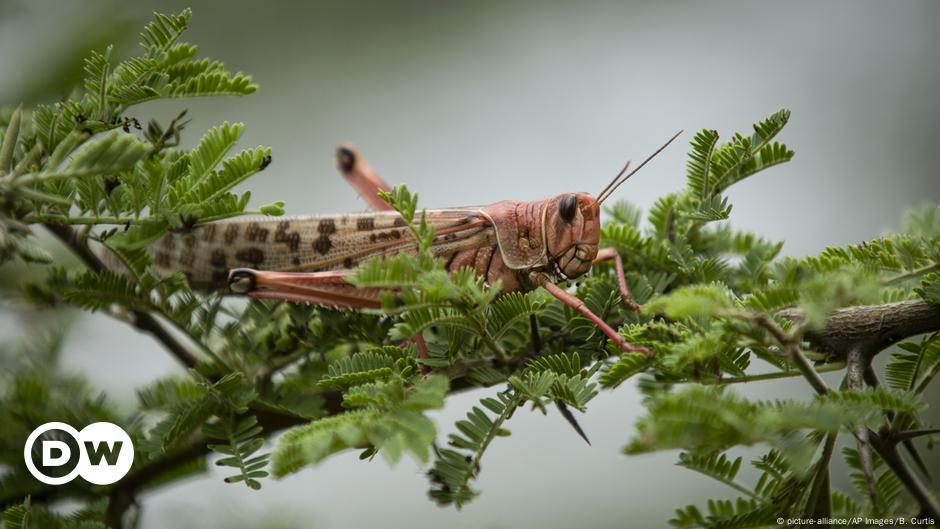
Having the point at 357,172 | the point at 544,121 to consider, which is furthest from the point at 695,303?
the point at 544,121

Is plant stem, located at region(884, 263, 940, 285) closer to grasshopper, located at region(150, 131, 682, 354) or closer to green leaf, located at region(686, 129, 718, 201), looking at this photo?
green leaf, located at region(686, 129, 718, 201)

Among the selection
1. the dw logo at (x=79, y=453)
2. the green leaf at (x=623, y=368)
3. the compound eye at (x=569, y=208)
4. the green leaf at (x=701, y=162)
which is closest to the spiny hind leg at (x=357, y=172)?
the compound eye at (x=569, y=208)

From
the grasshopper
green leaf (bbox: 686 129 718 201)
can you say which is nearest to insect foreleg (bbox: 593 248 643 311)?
the grasshopper

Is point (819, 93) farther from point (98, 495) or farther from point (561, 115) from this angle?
point (98, 495)

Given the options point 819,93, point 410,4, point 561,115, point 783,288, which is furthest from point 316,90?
point 783,288

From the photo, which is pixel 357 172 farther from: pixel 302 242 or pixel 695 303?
pixel 695 303

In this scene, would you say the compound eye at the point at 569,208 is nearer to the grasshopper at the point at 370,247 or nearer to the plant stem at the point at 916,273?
the grasshopper at the point at 370,247
